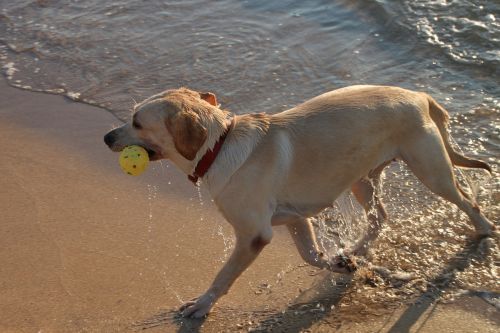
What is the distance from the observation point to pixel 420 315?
14.9ft

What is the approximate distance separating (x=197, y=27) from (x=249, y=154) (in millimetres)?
5560

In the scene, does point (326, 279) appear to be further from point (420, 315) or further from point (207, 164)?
point (207, 164)

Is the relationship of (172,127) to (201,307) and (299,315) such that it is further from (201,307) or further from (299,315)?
(299,315)

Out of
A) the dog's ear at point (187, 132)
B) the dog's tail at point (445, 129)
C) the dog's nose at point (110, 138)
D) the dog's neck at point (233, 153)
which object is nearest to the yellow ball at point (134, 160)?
the dog's nose at point (110, 138)

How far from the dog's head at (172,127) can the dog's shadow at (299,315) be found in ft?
3.53

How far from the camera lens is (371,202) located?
18.3 ft

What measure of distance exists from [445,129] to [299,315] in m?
1.81

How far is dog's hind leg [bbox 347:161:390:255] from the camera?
549cm

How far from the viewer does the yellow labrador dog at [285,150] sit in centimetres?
456

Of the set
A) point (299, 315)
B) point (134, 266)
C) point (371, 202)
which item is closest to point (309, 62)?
point (371, 202)

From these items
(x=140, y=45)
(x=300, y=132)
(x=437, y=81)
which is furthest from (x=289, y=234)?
(x=140, y=45)

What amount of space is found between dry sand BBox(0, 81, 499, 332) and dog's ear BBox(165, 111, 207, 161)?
1.13 meters

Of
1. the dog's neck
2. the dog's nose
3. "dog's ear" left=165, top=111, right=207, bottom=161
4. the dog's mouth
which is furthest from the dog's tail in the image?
the dog's nose

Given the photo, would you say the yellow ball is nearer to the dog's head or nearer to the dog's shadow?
the dog's head
